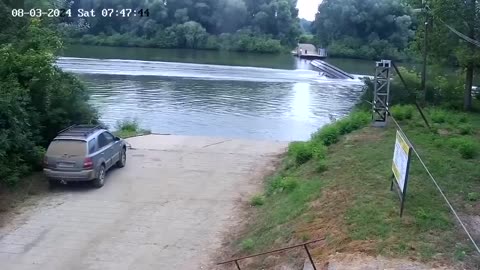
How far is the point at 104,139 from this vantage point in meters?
18.6

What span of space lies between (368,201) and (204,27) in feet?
291

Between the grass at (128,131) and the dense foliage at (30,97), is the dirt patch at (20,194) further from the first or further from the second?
the grass at (128,131)

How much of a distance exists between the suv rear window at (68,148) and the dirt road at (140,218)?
1.17 meters

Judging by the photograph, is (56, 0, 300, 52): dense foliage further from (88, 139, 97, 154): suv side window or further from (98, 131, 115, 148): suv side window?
(88, 139, 97, 154): suv side window

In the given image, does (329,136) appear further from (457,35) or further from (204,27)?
(204,27)

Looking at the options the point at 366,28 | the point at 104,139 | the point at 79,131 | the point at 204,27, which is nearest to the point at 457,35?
the point at 104,139

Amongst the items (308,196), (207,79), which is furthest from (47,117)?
(207,79)

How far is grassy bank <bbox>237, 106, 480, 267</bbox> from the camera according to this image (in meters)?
9.54

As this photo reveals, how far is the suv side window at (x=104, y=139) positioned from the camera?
1819cm

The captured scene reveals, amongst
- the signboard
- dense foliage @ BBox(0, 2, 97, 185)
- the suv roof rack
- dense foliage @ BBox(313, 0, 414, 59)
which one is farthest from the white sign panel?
dense foliage @ BBox(313, 0, 414, 59)

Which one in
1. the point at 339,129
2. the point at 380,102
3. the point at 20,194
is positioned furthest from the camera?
the point at 339,129

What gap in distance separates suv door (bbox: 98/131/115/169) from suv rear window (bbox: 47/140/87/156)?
2.77 feet

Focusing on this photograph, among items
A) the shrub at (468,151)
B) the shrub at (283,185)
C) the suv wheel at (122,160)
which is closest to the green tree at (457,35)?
the shrub at (468,151)

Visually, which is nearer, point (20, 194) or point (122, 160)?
point (20, 194)
